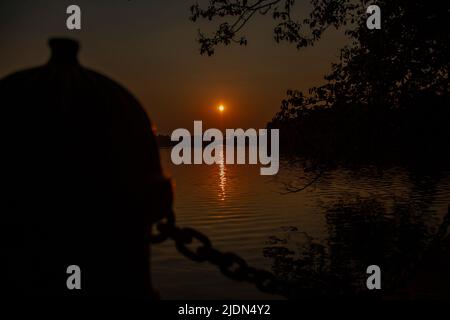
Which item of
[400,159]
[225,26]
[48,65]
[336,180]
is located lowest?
[336,180]

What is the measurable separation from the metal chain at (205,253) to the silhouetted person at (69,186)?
1.26ft

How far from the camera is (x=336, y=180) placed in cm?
5559

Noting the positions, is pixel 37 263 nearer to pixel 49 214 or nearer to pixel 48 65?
pixel 49 214

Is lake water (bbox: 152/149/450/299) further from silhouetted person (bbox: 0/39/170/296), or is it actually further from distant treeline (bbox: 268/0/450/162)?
silhouetted person (bbox: 0/39/170/296)

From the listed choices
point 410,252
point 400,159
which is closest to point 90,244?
point 400,159

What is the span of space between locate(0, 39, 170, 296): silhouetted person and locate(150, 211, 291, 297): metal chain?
38cm

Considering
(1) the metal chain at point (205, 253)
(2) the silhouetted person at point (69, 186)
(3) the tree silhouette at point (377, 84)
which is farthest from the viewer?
(3) the tree silhouette at point (377, 84)

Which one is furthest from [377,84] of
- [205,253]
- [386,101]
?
[205,253]

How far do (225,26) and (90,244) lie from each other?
11.0 meters

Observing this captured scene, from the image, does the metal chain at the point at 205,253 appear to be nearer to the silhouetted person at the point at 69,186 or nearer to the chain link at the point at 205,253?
A: the chain link at the point at 205,253

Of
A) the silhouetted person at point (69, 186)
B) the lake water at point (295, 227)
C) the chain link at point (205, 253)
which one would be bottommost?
the lake water at point (295, 227)

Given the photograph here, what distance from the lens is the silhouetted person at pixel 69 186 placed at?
2.10 metres

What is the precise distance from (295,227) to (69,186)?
2359 centimetres

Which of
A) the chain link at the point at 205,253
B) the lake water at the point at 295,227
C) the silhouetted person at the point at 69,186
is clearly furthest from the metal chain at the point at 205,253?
the lake water at the point at 295,227
